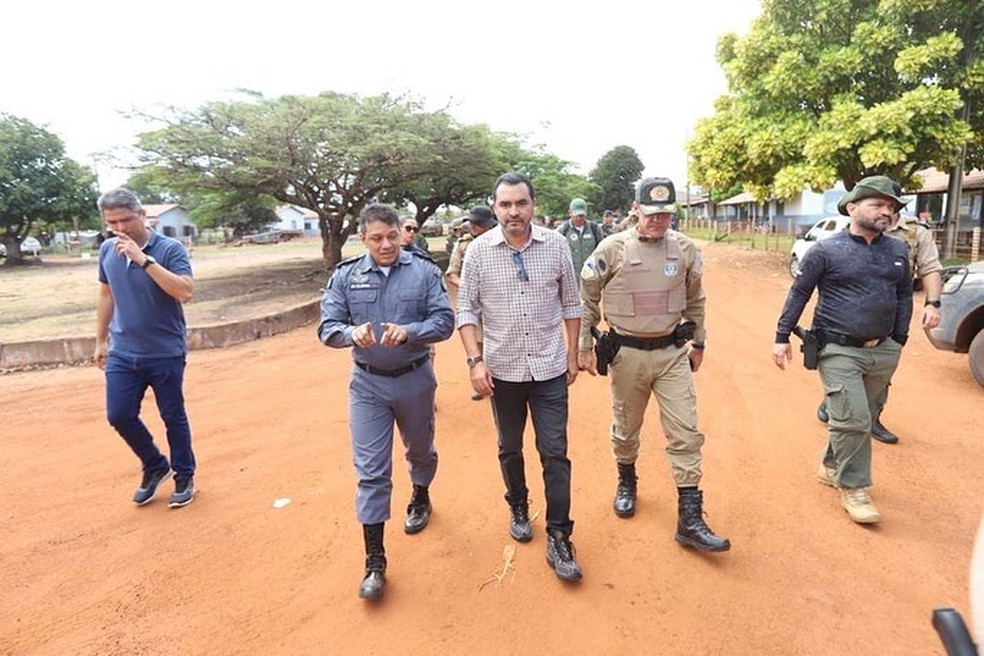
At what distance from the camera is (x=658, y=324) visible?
298 centimetres

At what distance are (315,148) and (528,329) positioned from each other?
12.5 metres

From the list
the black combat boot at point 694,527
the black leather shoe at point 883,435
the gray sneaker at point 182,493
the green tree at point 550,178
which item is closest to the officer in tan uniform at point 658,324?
the black combat boot at point 694,527

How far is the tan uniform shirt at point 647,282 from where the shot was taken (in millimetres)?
2975

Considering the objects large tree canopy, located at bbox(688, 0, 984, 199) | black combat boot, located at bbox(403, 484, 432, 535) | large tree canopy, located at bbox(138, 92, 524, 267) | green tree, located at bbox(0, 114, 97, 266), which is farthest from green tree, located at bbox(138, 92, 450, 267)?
green tree, located at bbox(0, 114, 97, 266)

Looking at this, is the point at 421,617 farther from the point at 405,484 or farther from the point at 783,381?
the point at 783,381

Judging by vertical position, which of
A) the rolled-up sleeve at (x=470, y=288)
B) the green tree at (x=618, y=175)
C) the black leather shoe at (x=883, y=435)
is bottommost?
the black leather shoe at (x=883, y=435)

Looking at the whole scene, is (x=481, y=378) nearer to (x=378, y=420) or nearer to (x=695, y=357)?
(x=378, y=420)

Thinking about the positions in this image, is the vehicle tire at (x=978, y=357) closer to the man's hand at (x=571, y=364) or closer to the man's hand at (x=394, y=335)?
the man's hand at (x=571, y=364)

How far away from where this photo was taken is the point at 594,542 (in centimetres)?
301

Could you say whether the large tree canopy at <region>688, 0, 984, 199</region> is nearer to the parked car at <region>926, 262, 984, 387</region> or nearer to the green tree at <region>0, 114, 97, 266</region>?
the parked car at <region>926, 262, 984, 387</region>

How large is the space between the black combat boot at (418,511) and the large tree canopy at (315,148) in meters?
11.2

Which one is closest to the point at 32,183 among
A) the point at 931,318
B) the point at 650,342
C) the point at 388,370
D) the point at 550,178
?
the point at 550,178

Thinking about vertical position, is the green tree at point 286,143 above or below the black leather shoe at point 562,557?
above

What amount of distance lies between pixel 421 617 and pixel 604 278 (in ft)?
6.16
